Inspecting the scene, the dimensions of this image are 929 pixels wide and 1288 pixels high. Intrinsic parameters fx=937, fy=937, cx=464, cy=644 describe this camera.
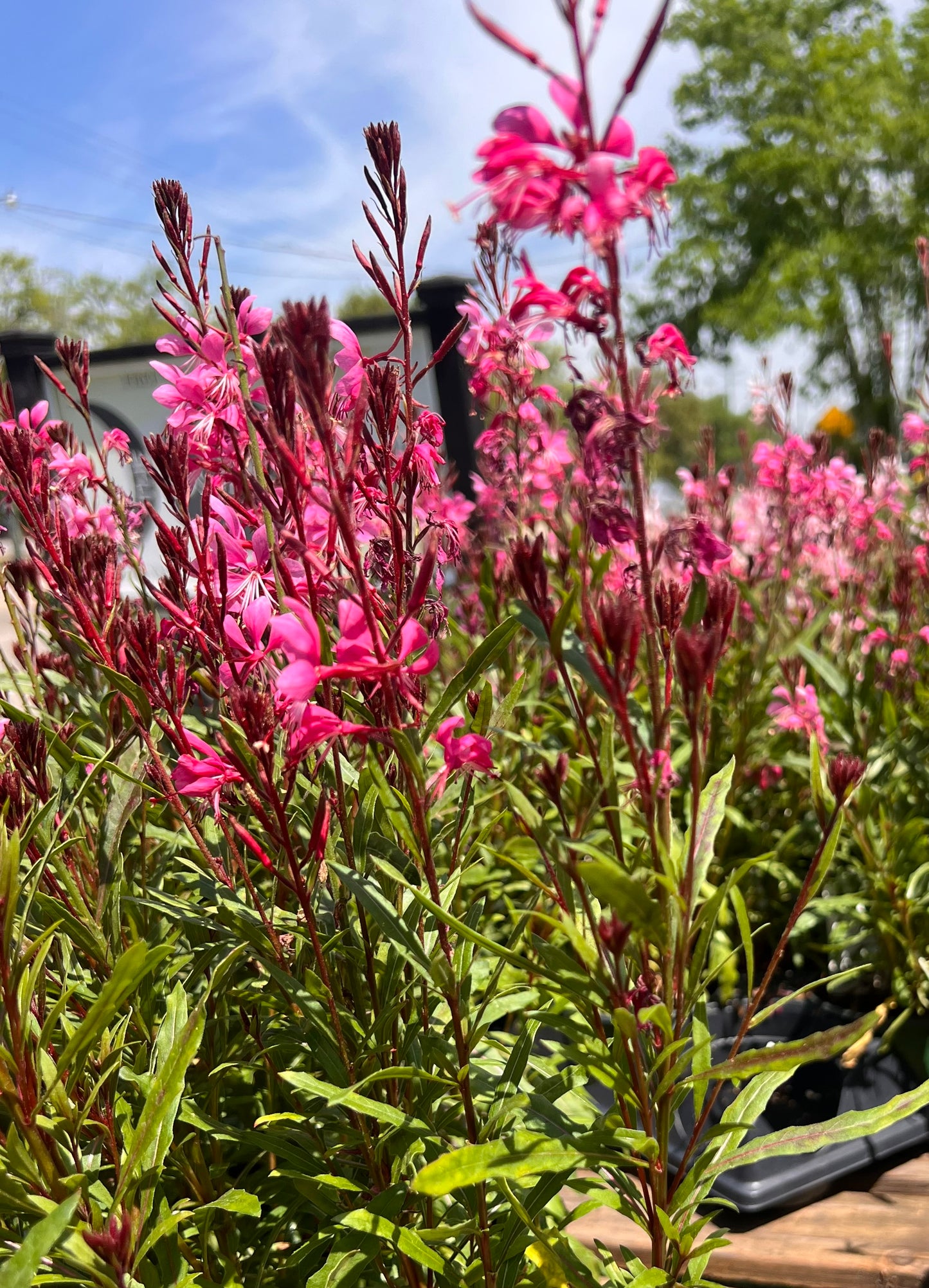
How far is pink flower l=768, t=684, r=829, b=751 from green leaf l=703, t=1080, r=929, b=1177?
1.62m

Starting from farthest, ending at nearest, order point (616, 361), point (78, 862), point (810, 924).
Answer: point (810, 924)
point (78, 862)
point (616, 361)

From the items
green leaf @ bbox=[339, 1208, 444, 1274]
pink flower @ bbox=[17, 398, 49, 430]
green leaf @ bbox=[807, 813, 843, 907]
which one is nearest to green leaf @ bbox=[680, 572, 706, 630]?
green leaf @ bbox=[807, 813, 843, 907]

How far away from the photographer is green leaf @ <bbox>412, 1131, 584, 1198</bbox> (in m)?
0.87

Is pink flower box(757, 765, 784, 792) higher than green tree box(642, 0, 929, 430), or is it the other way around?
green tree box(642, 0, 929, 430)

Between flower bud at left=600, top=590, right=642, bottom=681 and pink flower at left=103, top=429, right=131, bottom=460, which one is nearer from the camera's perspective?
flower bud at left=600, top=590, right=642, bottom=681

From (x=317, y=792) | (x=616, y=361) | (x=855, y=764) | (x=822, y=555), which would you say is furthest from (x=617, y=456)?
(x=822, y=555)

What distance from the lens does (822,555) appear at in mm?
3908

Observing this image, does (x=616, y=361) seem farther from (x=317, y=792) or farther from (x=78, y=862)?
(x=78, y=862)


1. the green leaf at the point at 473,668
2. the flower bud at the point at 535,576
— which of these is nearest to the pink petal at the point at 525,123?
the flower bud at the point at 535,576

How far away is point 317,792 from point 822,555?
10.4 ft

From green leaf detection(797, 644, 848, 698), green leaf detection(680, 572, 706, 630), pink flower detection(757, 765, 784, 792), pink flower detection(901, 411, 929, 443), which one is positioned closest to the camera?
green leaf detection(680, 572, 706, 630)

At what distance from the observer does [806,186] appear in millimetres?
22188

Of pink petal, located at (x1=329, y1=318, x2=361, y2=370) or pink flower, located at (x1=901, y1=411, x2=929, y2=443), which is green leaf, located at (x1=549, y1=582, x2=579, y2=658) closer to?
pink petal, located at (x1=329, y1=318, x2=361, y2=370)

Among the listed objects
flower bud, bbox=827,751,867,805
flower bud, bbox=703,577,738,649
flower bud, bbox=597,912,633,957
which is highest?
flower bud, bbox=703,577,738,649
